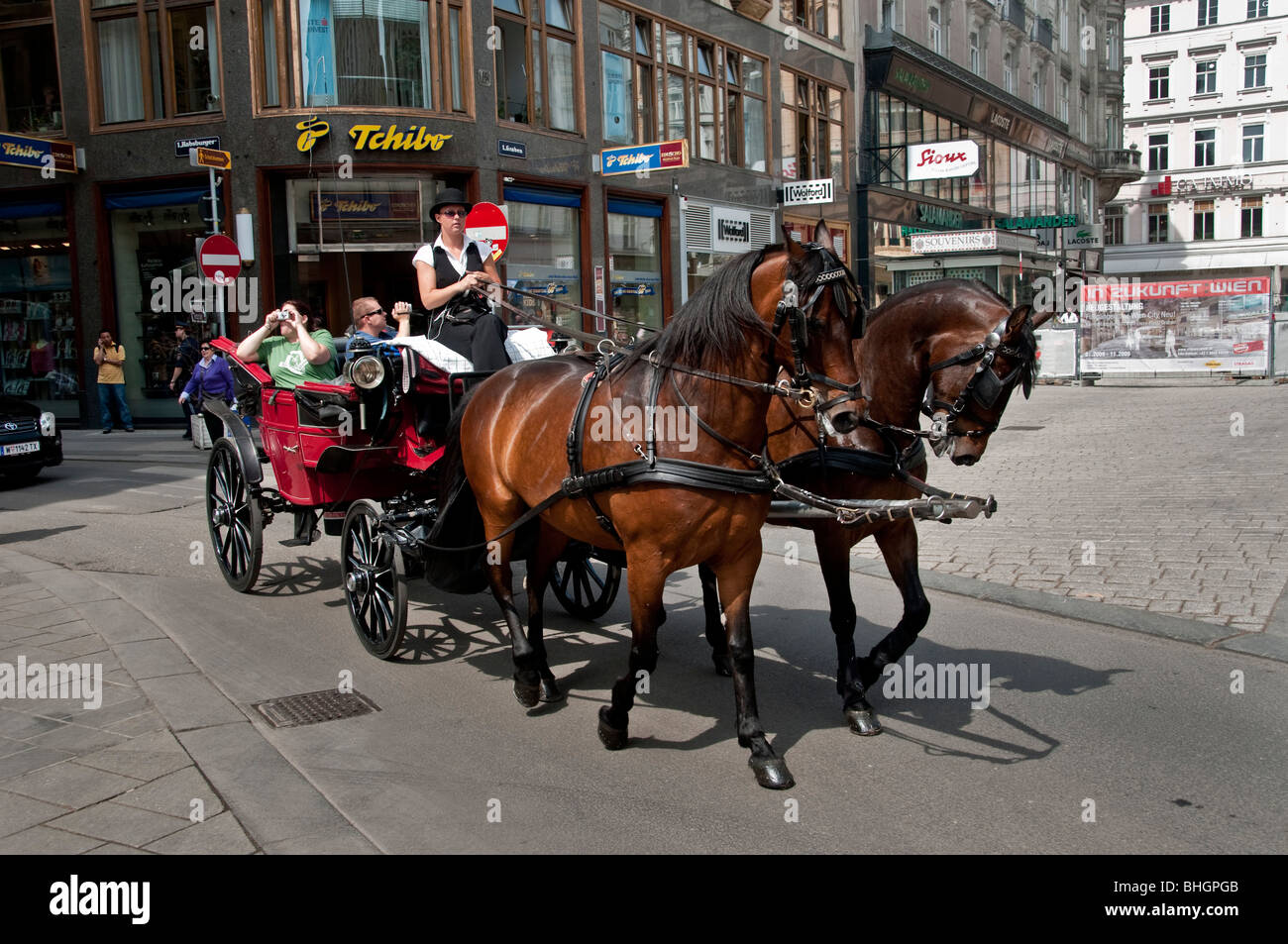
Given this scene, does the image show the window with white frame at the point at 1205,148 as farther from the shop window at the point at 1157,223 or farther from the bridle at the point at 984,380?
the bridle at the point at 984,380

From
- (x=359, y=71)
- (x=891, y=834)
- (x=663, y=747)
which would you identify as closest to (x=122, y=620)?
(x=663, y=747)

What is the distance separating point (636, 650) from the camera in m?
4.54

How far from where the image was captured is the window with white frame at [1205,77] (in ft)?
200

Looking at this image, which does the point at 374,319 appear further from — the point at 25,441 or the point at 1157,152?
the point at 1157,152

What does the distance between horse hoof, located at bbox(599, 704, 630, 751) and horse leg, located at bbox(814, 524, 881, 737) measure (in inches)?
43.5

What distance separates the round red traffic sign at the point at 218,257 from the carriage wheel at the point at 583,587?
33.1 ft

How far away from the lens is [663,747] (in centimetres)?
475

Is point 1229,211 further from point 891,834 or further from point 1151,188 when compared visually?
point 891,834

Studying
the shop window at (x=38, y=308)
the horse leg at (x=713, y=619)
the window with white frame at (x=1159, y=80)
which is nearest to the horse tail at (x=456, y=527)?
the horse leg at (x=713, y=619)

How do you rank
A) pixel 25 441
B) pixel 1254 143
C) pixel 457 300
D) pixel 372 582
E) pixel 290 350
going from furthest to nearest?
pixel 1254 143
pixel 25 441
pixel 290 350
pixel 457 300
pixel 372 582

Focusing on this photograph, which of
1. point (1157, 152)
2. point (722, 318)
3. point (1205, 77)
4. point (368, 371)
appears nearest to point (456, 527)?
point (368, 371)

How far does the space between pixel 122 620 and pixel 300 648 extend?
131cm

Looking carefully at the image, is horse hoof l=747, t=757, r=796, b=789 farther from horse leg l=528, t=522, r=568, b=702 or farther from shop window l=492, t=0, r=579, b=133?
shop window l=492, t=0, r=579, b=133

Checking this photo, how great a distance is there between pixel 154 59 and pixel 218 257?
680 centimetres
